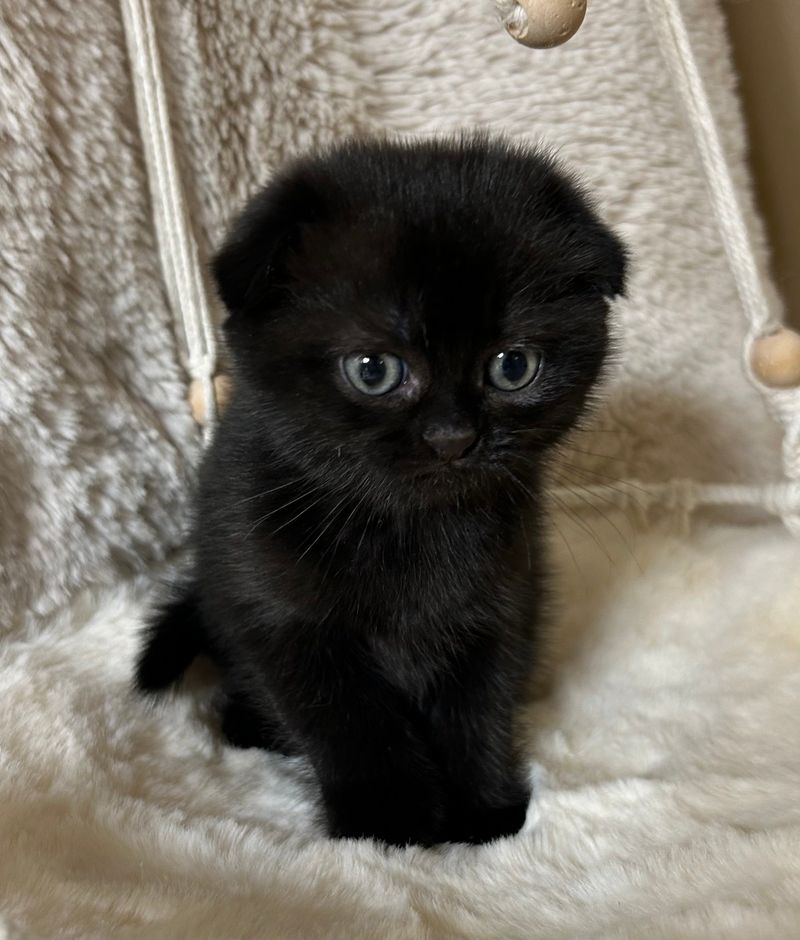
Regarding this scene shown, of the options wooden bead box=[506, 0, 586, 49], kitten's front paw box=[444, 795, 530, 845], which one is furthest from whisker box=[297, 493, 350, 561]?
wooden bead box=[506, 0, 586, 49]

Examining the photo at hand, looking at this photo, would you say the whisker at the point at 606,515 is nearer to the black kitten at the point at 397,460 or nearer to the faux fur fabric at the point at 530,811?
the faux fur fabric at the point at 530,811

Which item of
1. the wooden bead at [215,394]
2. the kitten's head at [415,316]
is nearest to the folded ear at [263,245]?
the kitten's head at [415,316]

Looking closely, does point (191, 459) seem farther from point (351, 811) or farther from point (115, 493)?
point (351, 811)

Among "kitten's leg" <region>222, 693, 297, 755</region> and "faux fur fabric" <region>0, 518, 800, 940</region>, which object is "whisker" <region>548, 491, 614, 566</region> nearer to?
"faux fur fabric" <region>0, 518, 800, 940</region>

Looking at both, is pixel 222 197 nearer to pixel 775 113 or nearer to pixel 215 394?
pixel 215 394

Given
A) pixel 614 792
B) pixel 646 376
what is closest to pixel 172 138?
pixel 646 376
